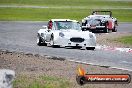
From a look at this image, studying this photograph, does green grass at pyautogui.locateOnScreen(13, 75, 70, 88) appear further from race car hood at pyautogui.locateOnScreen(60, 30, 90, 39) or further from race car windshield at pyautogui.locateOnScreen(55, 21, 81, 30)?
race car windshield at pyautogui.locateOnScreen(55, 21, 81, 30)

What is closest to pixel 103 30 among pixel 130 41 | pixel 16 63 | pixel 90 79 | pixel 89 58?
pixel 130 41

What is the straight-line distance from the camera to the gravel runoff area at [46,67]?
12.8 m

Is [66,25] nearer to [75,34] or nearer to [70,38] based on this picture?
[75,34]

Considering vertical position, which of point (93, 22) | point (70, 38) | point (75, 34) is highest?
point (93, 22)

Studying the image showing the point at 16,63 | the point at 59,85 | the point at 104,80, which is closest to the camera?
the point at 104,80

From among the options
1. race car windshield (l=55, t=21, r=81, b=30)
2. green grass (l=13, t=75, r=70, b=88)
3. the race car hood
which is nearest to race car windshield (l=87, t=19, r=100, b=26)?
race car windshield (l=55, t=21, r=81, b=30)

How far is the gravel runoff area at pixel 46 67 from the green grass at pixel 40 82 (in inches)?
8.4

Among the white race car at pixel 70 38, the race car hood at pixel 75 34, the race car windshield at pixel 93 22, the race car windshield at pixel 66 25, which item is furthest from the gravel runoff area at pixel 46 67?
the race car windshield at pixel 93 22

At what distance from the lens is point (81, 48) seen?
73.5ft

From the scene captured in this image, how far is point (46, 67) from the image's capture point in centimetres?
1448

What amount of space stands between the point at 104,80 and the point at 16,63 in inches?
335

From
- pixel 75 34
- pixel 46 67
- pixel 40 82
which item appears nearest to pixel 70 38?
pixel 75 34

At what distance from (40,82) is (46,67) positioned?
322 centimetres

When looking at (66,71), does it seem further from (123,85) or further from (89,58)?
(89,58)
